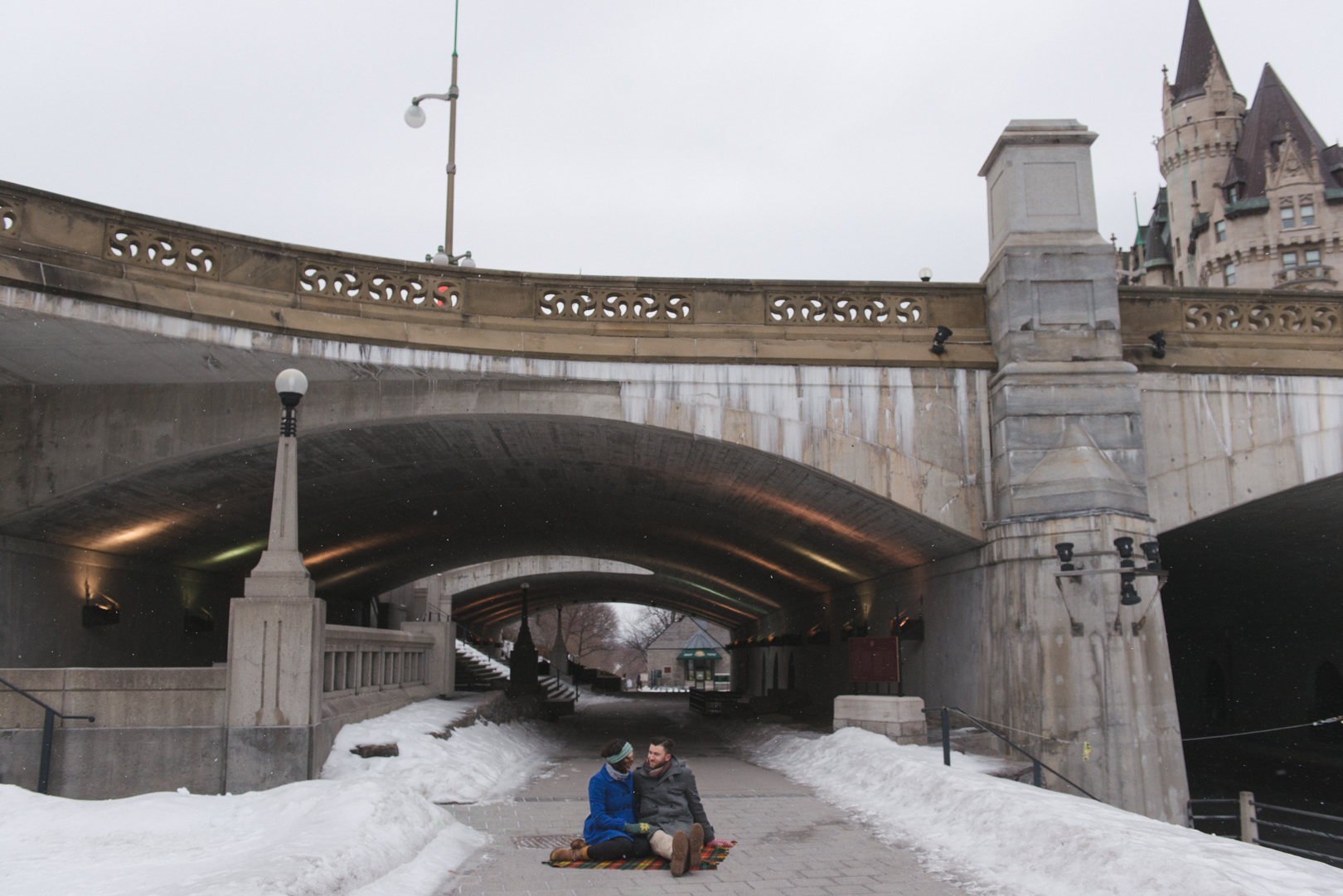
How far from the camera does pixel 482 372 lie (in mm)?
13555

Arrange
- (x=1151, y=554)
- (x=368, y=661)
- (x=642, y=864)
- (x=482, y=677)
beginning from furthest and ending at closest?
1. (x=482, y=677)
2. (x=368, y=661)
3. (x=1151, y=554)
4. (x=642, y=864)

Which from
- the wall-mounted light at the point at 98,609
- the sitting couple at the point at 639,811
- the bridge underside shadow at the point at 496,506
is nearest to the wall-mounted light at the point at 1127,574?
the bridge underside shadow at the point at 496,506

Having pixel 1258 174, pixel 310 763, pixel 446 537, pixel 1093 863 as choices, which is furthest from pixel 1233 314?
pixel 1258 174

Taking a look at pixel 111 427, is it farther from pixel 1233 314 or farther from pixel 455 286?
pixel 1233 314

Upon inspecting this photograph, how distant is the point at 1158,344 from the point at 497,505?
1316 cm

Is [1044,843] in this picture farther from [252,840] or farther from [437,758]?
[437,758]

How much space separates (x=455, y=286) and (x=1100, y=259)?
909cm

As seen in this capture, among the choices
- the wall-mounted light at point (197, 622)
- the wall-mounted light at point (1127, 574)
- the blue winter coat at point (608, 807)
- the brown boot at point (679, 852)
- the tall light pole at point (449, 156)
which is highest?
the tall light pole at point (449, 156)

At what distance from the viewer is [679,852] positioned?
6992mm

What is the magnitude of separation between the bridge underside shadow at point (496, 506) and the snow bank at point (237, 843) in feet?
19.8

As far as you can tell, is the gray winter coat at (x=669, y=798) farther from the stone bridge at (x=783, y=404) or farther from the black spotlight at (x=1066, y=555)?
the black spotlight at (x=1066, y=555)

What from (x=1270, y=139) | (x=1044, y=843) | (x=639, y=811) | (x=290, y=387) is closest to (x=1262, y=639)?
(x=1044, y=843)

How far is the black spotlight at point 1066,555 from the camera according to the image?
1237 cm

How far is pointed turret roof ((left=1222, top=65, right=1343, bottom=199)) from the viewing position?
186 feet
